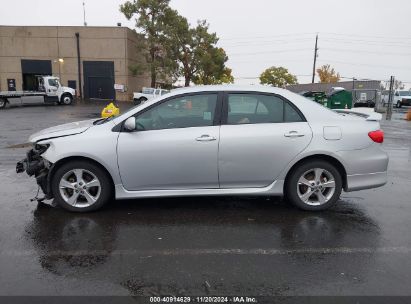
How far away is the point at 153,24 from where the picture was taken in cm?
3700

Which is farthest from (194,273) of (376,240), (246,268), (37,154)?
(37,154)

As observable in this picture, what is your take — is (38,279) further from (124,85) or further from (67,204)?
(124,85)

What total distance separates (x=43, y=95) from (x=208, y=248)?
94.8 feet

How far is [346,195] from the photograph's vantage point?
5.68 meters

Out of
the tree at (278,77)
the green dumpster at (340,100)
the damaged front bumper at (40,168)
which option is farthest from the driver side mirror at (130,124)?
the tree at (278,77)

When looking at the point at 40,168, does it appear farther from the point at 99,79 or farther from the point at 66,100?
the point at 99,79

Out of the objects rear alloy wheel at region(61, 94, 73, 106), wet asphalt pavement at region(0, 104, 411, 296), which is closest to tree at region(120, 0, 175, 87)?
rear alloy wheel at region(61, 94, 73, 106)

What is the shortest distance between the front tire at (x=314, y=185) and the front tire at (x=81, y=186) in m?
2.32

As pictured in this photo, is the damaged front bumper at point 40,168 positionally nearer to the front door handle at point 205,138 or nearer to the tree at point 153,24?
the front door handle at point 205,138

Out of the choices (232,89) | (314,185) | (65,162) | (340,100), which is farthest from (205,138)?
(340,100)

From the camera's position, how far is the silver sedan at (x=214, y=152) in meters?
4.61

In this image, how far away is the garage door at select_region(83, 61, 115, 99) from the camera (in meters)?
37.9

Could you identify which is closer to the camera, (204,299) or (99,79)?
(204,299)

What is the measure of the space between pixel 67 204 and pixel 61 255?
1176 mm
